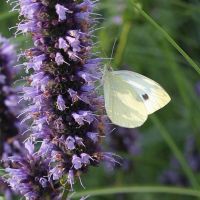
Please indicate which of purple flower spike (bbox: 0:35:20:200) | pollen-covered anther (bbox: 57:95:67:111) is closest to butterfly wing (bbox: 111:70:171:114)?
pollen-covered anther (bbox: 57:95:67:111)

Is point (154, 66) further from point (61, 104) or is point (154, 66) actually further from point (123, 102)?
point (61, 104)

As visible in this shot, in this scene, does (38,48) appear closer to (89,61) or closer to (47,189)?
(89,61)

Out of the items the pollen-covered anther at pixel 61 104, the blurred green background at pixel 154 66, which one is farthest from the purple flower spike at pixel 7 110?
the pollen-covered anther at pixel 61 104

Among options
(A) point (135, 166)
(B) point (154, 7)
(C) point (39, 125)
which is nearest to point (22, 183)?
(C) point (39, 125)

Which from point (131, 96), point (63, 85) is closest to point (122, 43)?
point (131, 96)

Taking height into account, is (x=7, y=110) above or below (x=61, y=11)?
below
